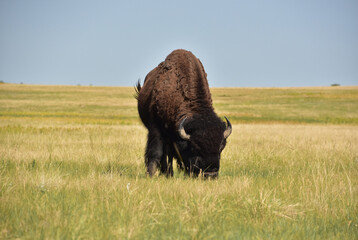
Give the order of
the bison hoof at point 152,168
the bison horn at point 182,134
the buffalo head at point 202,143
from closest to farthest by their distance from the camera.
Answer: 1. the buffalo head at point 202,143
2. the bison horn at point 182,134
3. the bison hoof at point 152,168

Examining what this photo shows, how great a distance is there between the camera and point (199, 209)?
14.4 ft

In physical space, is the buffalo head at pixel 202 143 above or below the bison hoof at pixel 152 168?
above

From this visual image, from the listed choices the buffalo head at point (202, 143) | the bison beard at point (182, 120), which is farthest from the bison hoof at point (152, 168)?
the buffalo head at point (202, 143)

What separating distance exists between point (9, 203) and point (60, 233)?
51.1 inches

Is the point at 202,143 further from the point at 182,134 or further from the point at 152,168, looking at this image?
the point at 152,168

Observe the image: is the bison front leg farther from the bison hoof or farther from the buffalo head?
the buffalo head

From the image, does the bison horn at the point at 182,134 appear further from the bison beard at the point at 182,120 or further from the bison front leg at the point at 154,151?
the bison front leg at the point at 154,151

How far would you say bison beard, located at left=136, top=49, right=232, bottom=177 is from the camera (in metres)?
6.75

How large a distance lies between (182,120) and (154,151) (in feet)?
3.21

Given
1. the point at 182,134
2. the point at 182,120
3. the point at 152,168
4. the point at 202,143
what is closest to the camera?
the point at 202,143

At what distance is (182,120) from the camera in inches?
287

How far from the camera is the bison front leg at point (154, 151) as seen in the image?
7.79 meters

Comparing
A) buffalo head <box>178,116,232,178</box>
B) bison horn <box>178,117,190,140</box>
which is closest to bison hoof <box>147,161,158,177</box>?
buffalo head <box>178,116,232,178</box>

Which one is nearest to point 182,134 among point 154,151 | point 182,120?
point 182,120
